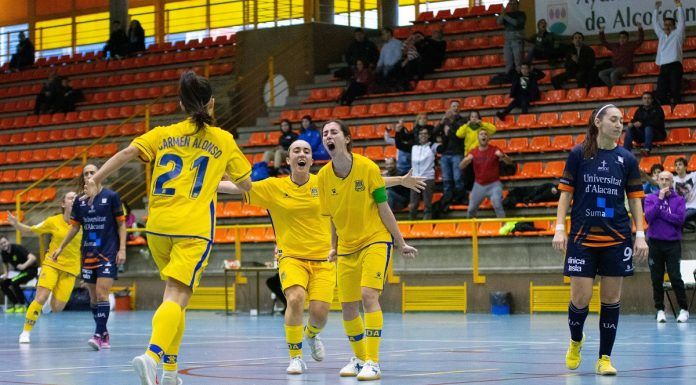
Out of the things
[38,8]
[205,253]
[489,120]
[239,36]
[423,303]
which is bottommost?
[423,303]

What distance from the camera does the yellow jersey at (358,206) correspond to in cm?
955

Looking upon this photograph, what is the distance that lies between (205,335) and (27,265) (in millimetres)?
9836

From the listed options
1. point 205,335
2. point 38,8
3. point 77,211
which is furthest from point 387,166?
point 38,8

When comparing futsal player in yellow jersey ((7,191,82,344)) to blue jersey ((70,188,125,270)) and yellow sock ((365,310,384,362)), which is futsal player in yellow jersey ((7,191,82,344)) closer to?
blue jersey ((70,188,125,270))

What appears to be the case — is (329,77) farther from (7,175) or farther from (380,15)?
(7,175)

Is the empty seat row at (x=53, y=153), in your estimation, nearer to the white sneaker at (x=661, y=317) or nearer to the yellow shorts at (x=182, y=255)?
the white sneaker at (x=661, y=317)

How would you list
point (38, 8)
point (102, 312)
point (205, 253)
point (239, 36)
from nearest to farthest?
point (205, 253) → point (102, 312) → point (239, 36) → point (38, 8)

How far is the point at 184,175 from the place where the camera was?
7777 mm

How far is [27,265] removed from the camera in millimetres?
24422

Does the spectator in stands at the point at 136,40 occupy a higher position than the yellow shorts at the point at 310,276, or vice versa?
the spectator in stands at the point at 136,40

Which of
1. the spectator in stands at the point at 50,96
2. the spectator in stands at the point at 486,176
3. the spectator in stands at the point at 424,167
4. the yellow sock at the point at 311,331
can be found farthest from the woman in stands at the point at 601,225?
the spectator in stands at the point at 50,96

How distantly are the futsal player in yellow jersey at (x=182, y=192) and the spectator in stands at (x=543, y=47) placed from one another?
18.2 metres

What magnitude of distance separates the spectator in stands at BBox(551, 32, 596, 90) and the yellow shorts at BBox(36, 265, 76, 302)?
12950 mm

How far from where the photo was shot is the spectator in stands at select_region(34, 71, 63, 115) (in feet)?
108
